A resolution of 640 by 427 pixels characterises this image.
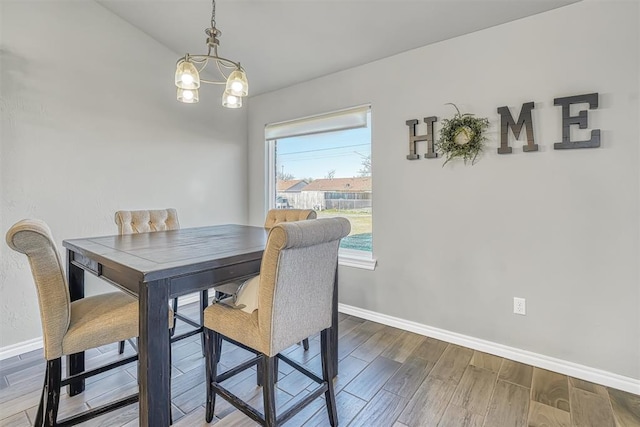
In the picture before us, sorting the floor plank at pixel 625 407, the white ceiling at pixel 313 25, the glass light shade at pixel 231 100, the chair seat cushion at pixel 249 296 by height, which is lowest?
the floor plank at pixel 625 407

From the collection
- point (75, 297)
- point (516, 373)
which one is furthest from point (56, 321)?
point (516, 373)

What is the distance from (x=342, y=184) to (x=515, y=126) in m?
1.58

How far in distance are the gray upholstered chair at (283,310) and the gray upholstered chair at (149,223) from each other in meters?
0.84

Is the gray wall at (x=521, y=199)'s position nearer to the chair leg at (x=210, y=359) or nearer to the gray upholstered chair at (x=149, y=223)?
the gray upholstered chair at (x=149, y=223)

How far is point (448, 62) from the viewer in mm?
2475

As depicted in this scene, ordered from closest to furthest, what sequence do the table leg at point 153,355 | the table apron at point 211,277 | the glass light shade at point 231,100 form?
the table leg at point 153,355 < the table apron at point 211,277 < the glass light shade at point 231,100

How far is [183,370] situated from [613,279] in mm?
2777

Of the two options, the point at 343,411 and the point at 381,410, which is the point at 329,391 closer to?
the point at 343,411

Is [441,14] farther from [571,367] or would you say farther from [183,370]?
[183,370]

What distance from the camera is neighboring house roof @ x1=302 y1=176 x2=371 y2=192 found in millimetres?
3084

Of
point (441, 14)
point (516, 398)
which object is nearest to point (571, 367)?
point (516, 398)

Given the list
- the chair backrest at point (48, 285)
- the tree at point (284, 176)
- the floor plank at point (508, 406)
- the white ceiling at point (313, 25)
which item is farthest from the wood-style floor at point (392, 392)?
the white ceiling at point (313, 25)

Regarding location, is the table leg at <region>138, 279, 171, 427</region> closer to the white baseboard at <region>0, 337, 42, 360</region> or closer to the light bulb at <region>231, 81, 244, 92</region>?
the light bulb at <region>231, 81, 244, 92</region>

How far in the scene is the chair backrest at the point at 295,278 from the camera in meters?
1.32
